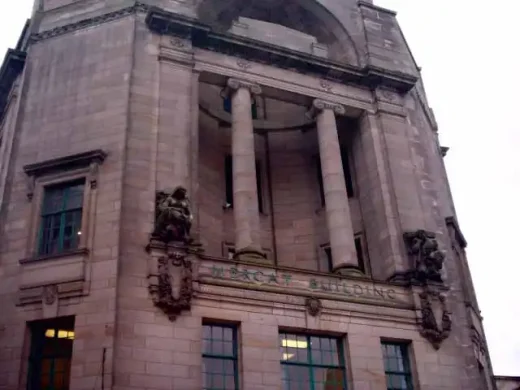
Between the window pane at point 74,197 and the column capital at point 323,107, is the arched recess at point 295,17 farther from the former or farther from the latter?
the window pane at point 74,197

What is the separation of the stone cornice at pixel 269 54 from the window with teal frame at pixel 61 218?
24.5 ft

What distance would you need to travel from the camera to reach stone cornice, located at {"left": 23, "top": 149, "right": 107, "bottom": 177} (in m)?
22.4

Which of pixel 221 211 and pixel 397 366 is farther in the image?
pixel 221 211

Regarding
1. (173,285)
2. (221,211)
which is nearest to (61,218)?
(173,285)

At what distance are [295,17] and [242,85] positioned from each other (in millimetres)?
7873

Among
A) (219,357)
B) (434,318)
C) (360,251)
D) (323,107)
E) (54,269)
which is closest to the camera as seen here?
(219,357)

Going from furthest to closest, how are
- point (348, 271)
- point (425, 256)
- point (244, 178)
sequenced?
point (244, 178), point (425, 256), point (348, 271)

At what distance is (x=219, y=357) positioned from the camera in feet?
66.2

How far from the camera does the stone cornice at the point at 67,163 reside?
2241cm

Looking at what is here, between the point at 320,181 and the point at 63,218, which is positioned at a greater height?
the point at 320,181

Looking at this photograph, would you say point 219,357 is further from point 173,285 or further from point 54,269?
point 54,269

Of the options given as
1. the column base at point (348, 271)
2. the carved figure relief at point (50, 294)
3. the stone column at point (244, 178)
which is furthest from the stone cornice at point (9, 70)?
the column base at point (348, 271)

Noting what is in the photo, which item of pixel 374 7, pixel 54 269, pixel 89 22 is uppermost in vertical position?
pixel 374 7

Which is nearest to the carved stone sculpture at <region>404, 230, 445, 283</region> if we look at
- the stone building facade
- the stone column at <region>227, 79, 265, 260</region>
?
the stone building facade
